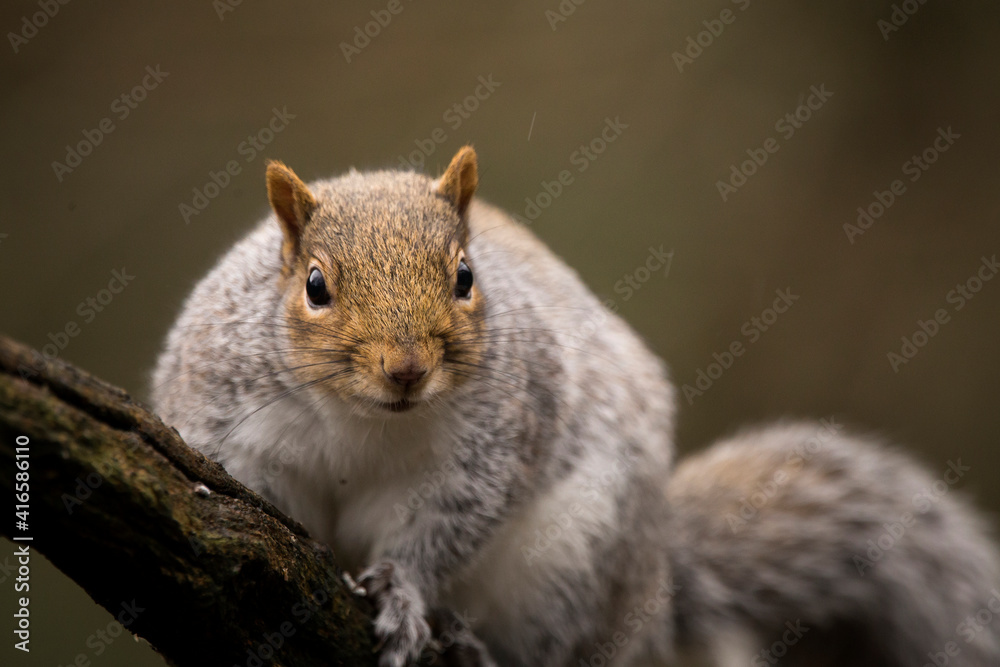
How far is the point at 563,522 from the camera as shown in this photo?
223 cm

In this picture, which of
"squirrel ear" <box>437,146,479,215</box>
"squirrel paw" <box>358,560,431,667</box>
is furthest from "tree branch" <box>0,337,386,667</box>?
"squirrel ear" <box>437,146,479,215</box>

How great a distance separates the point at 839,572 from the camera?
2604 millimetres

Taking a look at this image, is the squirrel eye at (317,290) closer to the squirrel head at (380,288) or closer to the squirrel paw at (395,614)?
the squirrel head at (380,288)

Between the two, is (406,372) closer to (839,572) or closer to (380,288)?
(380,288)

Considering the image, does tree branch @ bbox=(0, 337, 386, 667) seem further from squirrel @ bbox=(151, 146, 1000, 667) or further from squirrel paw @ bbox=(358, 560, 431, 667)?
squirrel @ bbox=(151, 146, 1000, 667)

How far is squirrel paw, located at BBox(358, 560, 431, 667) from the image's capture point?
68.2 inches

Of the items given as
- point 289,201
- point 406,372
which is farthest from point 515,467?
point 289,201

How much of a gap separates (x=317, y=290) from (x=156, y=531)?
712 mm

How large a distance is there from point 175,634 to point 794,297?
3.70 metres

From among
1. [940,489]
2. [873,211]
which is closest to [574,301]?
[940,489]

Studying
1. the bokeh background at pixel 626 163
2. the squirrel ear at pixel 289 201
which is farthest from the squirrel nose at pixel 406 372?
the bokeh background at pixel 626 163

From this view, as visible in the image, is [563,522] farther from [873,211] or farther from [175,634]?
[873,211]

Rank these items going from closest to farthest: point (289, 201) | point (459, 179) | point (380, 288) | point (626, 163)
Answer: point (380, 288) < point (289, 201) < point (459, 179) < point (626, 163)

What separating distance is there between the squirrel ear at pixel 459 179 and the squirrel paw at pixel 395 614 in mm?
892
